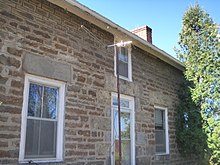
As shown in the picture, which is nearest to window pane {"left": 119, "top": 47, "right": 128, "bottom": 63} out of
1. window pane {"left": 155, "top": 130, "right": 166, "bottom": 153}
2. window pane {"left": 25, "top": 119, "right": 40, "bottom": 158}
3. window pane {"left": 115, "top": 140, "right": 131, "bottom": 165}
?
window pane {"left": 115, "top": 140, "right": 131, "bottom": 165}

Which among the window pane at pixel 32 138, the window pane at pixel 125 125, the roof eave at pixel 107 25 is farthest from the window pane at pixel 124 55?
the window pane at pixel 32 138

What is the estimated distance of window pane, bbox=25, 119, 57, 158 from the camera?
4984 millimetres

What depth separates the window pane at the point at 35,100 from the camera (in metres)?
5.16

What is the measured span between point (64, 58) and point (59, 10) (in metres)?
1.11

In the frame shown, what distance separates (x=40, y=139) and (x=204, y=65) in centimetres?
644

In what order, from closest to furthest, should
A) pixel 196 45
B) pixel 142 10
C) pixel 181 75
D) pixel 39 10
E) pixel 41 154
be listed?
pixel 41 154, pixel 39 10, pixel 142 10, pixel 196 45, pixel 181 75

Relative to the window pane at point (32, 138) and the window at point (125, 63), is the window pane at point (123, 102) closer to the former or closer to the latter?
the window at point (125, 63)

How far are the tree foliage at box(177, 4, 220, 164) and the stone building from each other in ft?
6.53

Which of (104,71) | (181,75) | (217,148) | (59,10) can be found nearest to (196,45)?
(181,75)

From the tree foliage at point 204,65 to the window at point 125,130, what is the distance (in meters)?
3.06

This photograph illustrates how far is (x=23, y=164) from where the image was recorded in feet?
15.5

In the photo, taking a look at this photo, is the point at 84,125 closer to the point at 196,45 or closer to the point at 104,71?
the point at 104,71

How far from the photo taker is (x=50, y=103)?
218 inches

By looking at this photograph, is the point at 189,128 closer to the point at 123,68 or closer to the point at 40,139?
the point at 123,68
